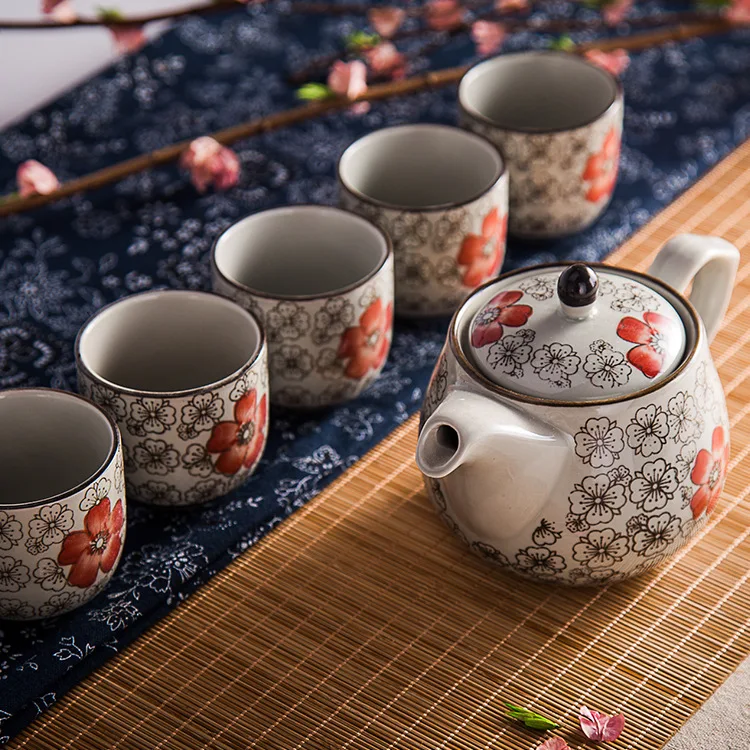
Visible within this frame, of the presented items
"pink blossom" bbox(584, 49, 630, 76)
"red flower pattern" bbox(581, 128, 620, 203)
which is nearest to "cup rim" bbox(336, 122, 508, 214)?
"red flower pattern" bbox(581, 128, 620, 203)

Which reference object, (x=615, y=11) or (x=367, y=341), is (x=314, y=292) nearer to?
(x=367, y=341)

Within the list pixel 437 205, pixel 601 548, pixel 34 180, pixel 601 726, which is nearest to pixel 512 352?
pixel 601 548

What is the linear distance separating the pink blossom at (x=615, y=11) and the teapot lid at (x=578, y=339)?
0.75m

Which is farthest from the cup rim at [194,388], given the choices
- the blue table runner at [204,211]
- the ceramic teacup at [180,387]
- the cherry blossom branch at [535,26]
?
the cherry blossom branch at [535,26]

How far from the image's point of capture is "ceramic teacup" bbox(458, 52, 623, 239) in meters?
1.16

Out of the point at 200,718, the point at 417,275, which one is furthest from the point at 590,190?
the point at 200,718

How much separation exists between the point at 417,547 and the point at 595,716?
205 mm

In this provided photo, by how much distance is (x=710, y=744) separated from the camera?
790 millimetres

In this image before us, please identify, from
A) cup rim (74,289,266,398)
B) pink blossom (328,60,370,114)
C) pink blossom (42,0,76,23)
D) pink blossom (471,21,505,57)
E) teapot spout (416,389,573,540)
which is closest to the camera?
teapot spout (416,389,573,540)

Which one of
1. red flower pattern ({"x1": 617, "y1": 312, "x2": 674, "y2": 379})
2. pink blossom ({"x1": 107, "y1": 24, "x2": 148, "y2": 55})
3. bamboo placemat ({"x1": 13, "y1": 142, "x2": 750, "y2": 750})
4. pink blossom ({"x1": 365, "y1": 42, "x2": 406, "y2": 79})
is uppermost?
red flower pattern ({"x1": 617, "y1": 312, "x2": 674, "y2": 379})

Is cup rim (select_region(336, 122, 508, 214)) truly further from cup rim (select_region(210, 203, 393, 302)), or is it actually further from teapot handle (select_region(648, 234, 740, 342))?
teapot handle (select_region(648, 234, 740, 342))

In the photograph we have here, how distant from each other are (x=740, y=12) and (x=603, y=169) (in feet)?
1.27

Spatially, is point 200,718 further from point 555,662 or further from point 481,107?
point 481,107

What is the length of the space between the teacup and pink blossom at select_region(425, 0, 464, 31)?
83cm
